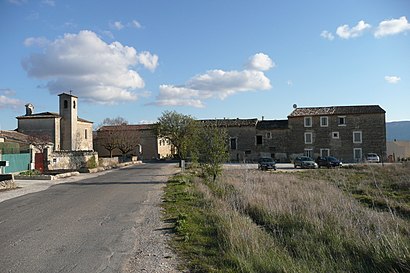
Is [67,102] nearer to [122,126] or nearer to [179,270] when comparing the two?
[122,126]

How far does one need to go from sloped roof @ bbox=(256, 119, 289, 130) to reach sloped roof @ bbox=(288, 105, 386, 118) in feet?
6.78

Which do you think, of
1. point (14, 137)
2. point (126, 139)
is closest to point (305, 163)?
point (126, 139)

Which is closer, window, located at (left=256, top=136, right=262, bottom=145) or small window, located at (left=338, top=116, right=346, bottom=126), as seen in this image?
small window, located at (left=338, top=116, right=346, bottom=126)

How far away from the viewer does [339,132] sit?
58.0 meters

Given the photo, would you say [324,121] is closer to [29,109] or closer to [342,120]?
[342,120]

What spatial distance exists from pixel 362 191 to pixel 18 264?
19778 millimetres

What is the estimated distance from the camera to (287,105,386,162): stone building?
56.4m

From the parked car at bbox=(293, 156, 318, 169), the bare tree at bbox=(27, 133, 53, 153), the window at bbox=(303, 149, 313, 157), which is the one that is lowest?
the parked car at bbox=(293, 156, 318, 169)

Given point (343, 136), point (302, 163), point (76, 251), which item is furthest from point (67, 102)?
point (76, 251)

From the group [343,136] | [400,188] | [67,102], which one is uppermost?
[67,102]

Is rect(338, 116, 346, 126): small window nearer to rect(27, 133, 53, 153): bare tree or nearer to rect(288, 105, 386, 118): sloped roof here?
rect(288, 105, 386, 118): sloped roof

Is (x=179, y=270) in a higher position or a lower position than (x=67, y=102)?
lower

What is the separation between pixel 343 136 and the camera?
57844mm

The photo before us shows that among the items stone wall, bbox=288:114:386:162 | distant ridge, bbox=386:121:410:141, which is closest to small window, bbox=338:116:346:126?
stone wall, bbox=288:114:386:162
